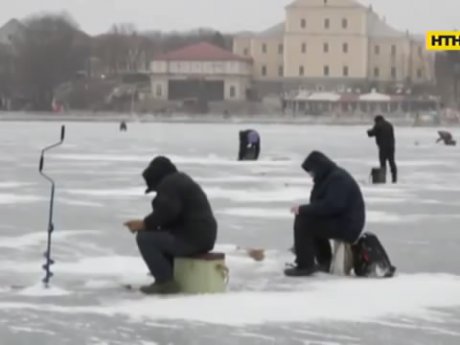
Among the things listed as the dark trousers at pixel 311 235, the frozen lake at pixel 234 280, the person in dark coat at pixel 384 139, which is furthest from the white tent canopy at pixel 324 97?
the dark trousers at pixel 311 235

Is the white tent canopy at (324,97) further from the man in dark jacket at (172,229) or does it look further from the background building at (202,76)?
the man in dark jacket at (172,229)

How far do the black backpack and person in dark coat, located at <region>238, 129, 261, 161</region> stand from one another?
19943 mm

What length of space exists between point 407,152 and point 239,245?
25.6m

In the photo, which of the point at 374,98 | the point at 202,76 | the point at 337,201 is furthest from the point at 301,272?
the point at 202,76

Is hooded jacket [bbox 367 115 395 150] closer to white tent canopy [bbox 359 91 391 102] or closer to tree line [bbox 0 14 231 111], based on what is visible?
white tent canopy [bbox 359 91 391 102]

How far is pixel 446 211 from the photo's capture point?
53.5 feet

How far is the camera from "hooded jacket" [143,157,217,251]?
29.0 ft

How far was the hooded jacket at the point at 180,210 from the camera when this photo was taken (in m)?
8.85

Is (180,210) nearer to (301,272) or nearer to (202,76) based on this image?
(301,272)

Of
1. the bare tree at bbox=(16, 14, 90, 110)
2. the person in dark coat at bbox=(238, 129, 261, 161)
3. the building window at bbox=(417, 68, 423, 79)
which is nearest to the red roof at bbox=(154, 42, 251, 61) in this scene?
the bare tree at bbox=(16, 14, 90, 110)

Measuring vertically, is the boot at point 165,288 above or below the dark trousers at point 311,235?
below

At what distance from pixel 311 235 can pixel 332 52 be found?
127423mm

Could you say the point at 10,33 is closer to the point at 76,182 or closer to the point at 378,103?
the point at 378,103

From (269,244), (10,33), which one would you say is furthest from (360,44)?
(269,244)
